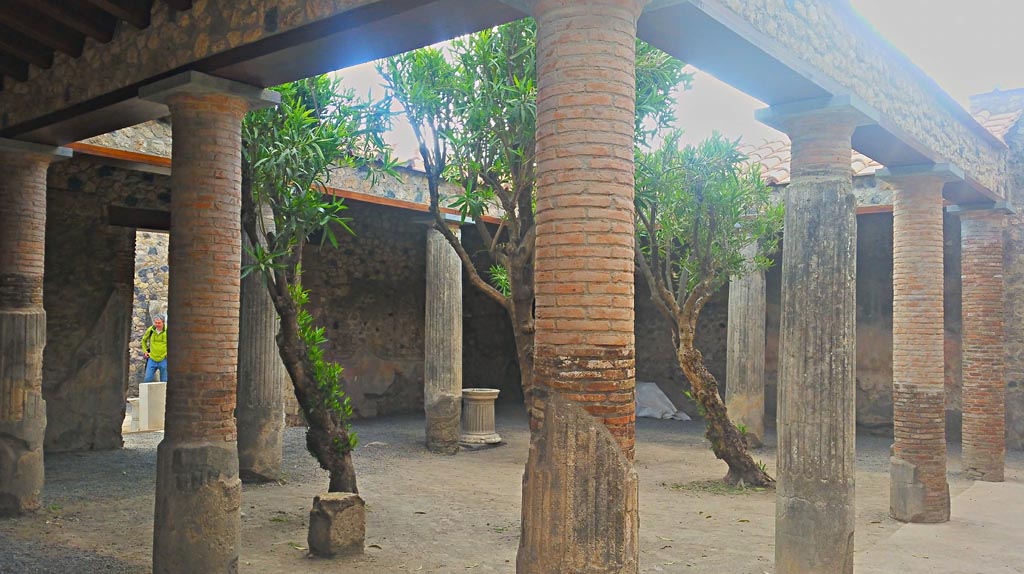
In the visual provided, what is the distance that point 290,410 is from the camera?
1299 centimetres

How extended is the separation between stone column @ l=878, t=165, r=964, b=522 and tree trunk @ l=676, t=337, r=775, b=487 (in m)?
1.64

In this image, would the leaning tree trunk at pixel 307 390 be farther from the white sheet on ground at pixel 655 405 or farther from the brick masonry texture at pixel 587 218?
the white sheet on ground at pixel 655 405

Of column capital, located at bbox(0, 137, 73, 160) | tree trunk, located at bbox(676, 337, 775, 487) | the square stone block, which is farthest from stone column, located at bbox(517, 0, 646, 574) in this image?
the square stone block

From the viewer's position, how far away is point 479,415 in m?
12.1

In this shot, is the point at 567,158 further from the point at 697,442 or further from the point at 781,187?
the point at 697,442

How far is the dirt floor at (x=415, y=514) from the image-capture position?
6.02m

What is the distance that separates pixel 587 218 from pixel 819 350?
285 cm

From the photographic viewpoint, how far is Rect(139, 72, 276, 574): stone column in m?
5.28

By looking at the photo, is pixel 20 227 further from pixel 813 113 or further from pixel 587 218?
pixel 813 113

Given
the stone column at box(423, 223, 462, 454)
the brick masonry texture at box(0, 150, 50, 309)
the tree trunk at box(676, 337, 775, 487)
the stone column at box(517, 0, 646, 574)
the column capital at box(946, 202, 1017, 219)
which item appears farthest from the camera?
the stone column at box(423, 223, 462, 454)

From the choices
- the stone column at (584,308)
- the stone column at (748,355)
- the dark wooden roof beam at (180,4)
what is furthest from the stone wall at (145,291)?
the stone column at (584,308)

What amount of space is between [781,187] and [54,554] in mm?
9769

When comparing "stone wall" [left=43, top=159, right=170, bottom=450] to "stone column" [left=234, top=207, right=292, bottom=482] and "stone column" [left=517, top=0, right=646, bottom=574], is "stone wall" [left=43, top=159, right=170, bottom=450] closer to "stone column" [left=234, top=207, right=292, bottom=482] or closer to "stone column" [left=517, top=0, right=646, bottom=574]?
"stone column" [left=234, top=207, right=292, bottom=482]

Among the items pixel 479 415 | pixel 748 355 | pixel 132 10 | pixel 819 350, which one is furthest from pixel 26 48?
pixel 748 355
